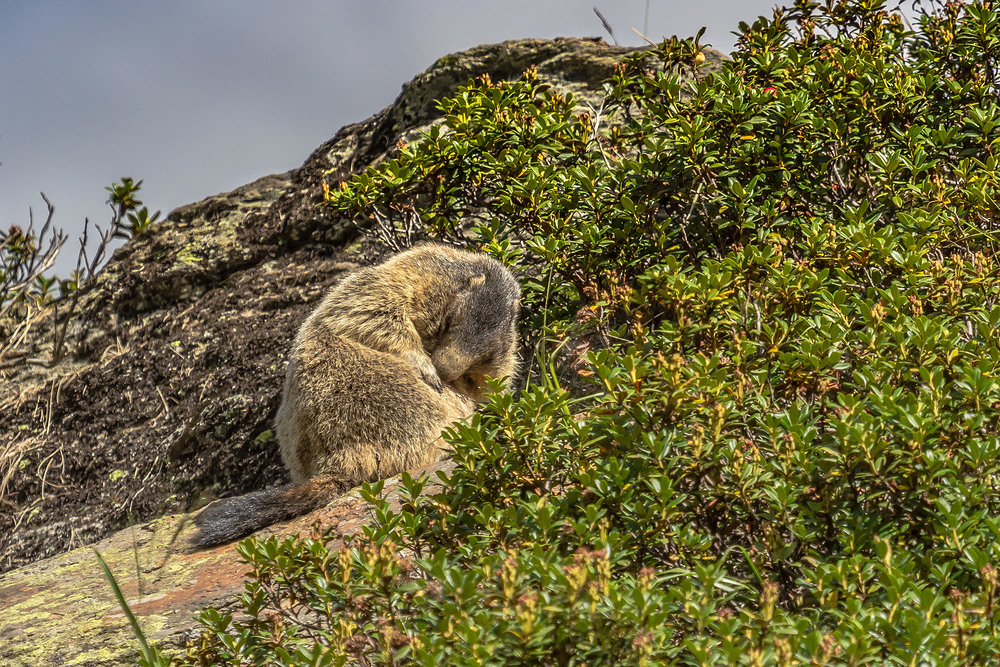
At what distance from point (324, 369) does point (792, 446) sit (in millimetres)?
3212

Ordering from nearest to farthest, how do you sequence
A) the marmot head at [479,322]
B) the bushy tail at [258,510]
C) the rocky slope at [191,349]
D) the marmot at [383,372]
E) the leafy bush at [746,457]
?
the leafy bush at [746,457]
the bushy tail at [258,510]
the marmot at [383,372]
the marmot head at [479,322]
the rocky slope at [191,349]

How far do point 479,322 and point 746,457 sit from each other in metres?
3.13

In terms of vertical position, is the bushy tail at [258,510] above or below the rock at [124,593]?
above

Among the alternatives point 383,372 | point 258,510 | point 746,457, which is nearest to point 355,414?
point 383,372

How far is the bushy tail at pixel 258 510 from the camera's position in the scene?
14.1 feet

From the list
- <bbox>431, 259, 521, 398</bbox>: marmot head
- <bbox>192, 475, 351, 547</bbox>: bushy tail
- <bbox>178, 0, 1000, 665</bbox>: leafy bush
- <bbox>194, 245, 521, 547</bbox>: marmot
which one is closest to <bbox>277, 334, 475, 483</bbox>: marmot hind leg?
<bbox>194, 245, 521, 547</bbox>: marmot

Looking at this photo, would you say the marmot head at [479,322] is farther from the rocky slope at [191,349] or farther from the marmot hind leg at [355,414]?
the rocky slope at [191,349]

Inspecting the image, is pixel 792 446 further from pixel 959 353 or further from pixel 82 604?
pixel 82 604

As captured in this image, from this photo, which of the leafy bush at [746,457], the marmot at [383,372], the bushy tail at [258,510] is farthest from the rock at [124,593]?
the leafy bush at [746,457]

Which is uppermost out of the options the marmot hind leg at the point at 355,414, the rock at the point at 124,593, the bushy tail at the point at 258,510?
the marmot hind leg at the point at 355,414

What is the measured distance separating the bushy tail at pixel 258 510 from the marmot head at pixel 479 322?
4.12ft

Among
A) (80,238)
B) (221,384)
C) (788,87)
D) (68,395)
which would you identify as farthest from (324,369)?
(80,238)

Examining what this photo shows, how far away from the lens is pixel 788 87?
4.86m

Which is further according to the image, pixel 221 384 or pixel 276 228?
pixel 276 228
